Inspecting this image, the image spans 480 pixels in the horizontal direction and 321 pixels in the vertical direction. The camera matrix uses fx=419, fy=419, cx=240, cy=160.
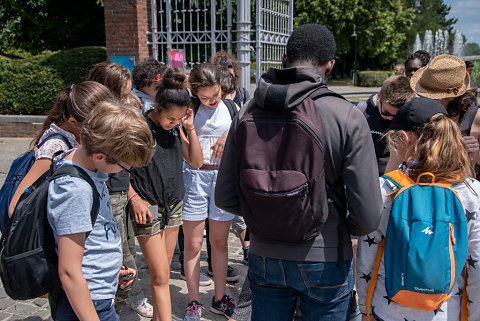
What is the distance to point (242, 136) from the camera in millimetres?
1814

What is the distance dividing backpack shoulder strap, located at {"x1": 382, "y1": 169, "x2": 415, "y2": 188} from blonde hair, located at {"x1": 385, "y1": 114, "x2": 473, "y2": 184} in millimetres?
48

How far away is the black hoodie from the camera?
1746mm

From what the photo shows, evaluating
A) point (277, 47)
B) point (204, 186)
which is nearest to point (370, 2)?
point (277, 47)

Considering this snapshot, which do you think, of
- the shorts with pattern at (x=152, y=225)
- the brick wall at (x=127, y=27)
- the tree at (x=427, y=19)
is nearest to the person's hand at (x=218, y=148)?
the shorts with pattern at (x=152, y=225)

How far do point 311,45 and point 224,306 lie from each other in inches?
90.2

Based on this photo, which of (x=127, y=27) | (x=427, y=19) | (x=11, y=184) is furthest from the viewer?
(x=427, y=19)

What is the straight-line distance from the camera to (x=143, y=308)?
3.41 metres

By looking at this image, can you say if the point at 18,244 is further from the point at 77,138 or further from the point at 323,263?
the point at 323,263

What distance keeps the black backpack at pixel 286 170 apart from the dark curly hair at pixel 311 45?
0.17 metres

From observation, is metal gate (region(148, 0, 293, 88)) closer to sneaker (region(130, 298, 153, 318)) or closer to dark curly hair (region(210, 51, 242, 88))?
dark curly hair (region(210, 51, 242, 88))

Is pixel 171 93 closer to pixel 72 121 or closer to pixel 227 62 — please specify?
pixel 72 121

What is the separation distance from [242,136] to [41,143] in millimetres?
1205

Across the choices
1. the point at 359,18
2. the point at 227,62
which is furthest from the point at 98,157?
the point at 359,18

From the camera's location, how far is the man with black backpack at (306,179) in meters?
1.71
